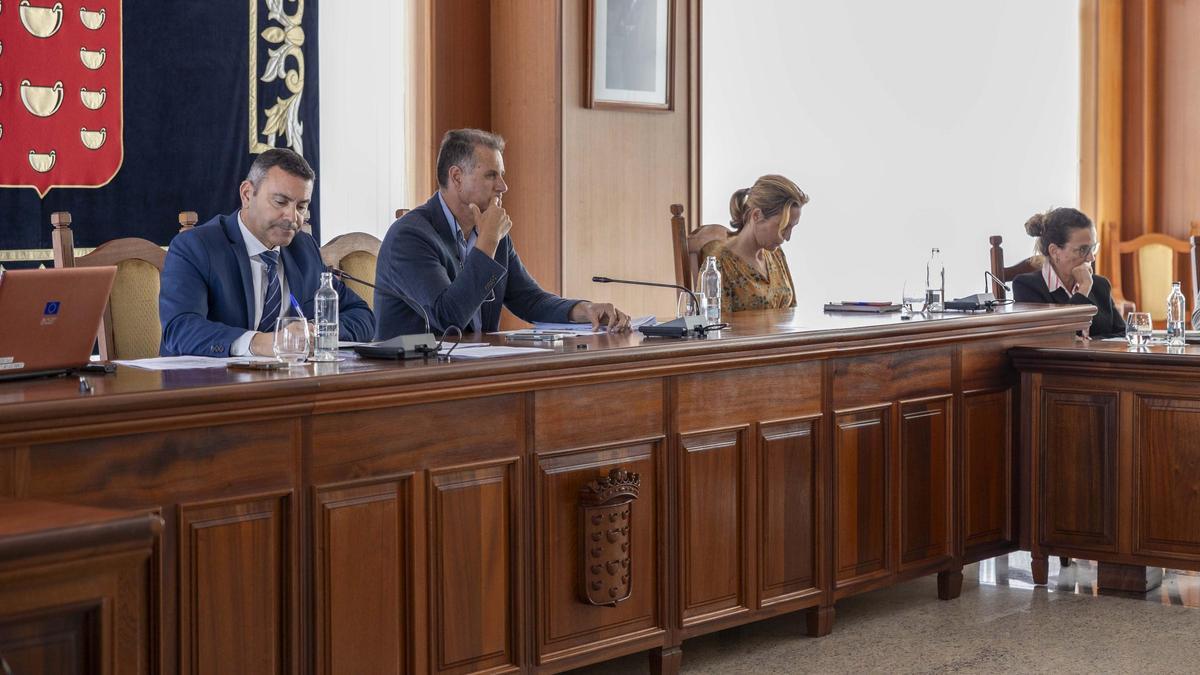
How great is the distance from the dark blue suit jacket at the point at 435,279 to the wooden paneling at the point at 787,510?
2.58ft

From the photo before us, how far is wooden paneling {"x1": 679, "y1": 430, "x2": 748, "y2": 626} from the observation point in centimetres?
340

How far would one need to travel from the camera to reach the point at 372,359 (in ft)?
9.76

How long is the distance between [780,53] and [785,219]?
231 cm

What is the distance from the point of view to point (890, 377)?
155 inches

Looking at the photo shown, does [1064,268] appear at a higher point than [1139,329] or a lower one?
higher

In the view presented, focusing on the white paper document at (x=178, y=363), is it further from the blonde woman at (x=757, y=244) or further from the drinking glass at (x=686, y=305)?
the blonde woman at (x=757, y=244)

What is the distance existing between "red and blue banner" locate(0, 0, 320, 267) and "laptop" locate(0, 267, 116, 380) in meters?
2.10

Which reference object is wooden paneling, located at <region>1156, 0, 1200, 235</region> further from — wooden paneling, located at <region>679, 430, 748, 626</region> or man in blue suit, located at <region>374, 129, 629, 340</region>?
wooden paneling, located at <region>679, 430, 748, 626</region>

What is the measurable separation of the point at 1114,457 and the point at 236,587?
2.77 meters

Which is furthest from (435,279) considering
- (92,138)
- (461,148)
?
(92,138)

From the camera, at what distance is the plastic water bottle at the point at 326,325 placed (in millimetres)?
2945

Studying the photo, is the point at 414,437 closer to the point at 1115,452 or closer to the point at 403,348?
the point at 403,348

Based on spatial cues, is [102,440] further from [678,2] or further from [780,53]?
[780,53]

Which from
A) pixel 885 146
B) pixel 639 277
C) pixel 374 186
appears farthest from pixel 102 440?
pixel 885 146
